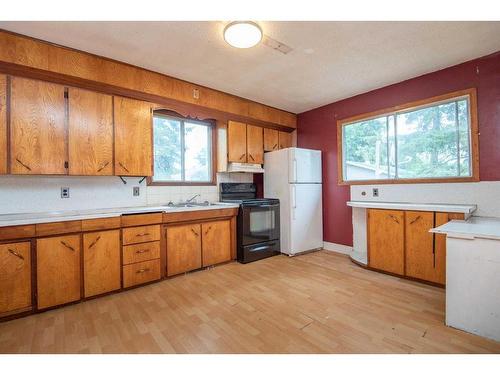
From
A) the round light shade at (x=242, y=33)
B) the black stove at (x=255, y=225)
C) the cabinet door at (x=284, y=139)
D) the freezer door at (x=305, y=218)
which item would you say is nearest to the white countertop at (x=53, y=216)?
the black stove at (x=255, y=225)

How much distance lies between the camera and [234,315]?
80.8 inches

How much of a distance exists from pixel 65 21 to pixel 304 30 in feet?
6.65

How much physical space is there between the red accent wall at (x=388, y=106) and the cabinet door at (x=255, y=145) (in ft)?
3.13

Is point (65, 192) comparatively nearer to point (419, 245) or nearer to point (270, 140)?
point (270, 140)

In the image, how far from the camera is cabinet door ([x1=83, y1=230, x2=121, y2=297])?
233 cm

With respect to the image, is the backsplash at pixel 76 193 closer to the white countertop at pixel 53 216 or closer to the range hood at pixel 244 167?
the white countertop at pixel 53 216

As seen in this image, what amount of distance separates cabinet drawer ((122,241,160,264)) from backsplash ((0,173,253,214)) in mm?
664

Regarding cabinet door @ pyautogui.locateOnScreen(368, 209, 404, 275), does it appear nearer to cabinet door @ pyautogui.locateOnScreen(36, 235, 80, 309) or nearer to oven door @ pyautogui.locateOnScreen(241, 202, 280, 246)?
oven door @ pyautogui.locateOnScreen(241, 202, 280, 246)

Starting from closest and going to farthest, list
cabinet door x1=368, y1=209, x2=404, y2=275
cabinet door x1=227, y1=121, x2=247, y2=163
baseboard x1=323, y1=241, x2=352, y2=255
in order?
cabinet door x1=368, y1=209, x2=404, y2=275
cabinet door x1=227, y1=121, x2=247, y2=163
baseboard x1=323, y1=241, x2=352, y2=255

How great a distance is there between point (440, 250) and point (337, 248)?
160 cm

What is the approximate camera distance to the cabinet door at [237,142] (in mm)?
3732

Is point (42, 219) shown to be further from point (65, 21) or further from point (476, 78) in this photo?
point (476, 78)

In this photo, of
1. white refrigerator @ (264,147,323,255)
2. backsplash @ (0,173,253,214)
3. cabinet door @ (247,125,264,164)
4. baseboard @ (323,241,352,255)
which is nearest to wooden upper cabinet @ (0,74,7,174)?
backsplash @ (0,173,253,214)
